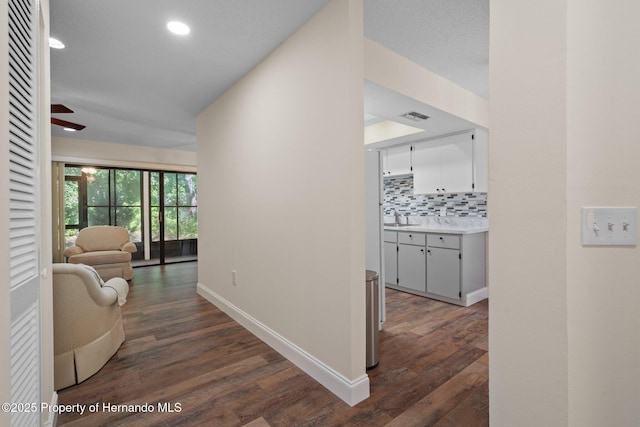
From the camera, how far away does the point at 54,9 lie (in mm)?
1985

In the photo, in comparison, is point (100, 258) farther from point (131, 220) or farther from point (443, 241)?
point (443, 241)

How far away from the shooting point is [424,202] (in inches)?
190

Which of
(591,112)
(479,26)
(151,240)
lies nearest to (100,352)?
(591,112)

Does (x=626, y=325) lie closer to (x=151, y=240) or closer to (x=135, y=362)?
(x=135, y=362)

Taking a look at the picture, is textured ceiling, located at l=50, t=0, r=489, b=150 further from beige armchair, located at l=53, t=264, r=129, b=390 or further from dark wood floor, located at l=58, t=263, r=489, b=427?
dark wood floor, located at l=58, t=263, r=489, b=427

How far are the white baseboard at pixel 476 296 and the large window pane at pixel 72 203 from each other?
22.0 feet

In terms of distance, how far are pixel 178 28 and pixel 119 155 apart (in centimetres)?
462

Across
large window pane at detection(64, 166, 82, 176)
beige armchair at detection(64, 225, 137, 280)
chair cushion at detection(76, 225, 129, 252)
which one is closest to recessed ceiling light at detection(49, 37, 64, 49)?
beige armchair at detection(64, 225, 137, 280)

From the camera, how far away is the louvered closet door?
1000mm

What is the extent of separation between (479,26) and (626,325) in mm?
2119

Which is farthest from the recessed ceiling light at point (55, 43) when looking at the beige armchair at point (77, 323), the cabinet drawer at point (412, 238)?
the cabinet drawer at point (412, 238)

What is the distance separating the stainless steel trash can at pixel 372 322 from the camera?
2166 millimetres

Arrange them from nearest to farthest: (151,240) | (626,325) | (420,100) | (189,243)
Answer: (626,325), (420,100), (151,240), (189,243)

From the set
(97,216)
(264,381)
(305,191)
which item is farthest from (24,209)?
(97,216)
